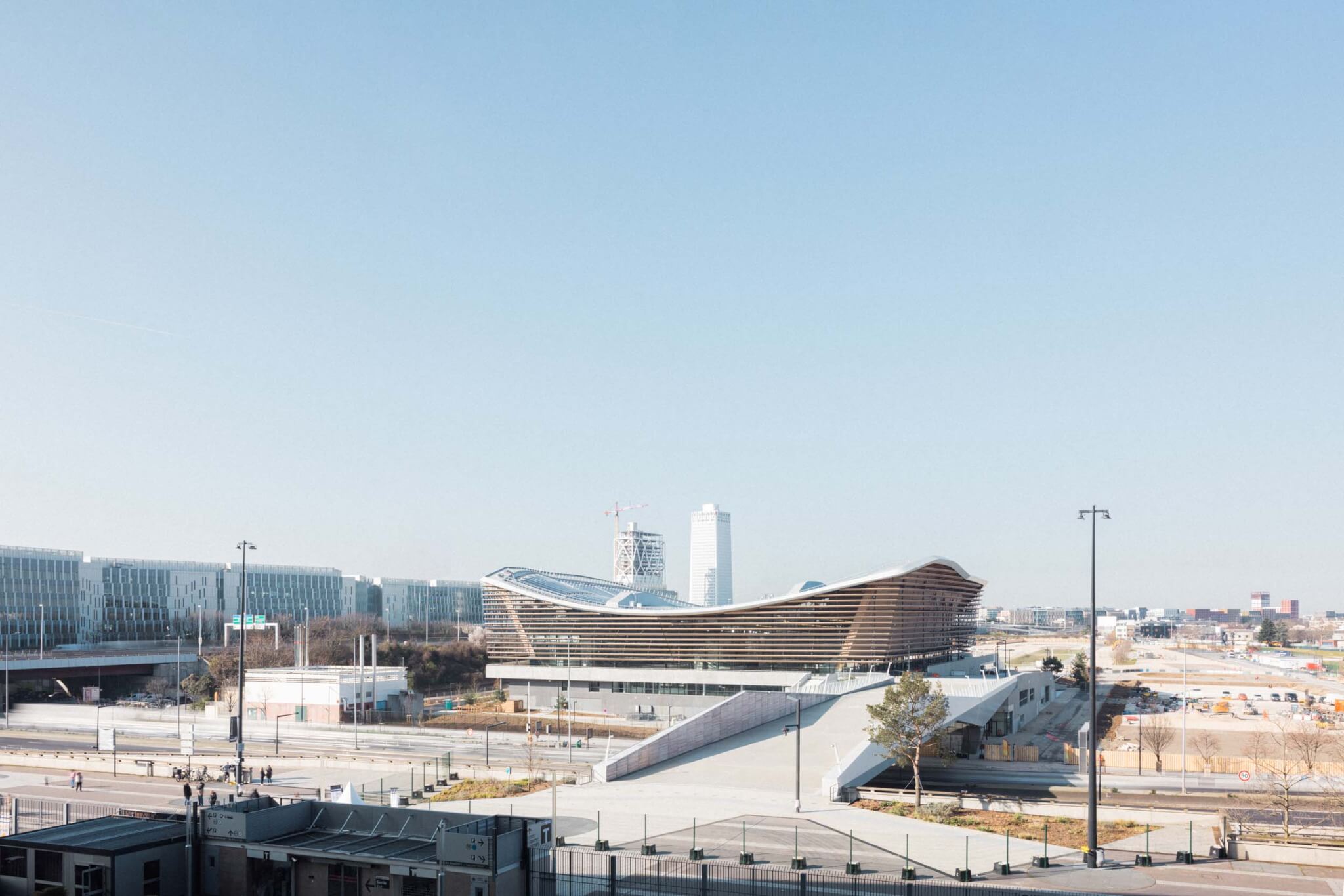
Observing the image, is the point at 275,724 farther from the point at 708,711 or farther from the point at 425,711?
the point at 708,711

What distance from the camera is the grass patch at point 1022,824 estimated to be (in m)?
32.3

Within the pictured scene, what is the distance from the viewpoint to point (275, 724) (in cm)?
6631

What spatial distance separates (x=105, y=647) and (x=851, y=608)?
82115 millimetres

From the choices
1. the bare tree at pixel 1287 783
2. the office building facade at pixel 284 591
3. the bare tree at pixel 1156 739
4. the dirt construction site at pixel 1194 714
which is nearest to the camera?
the bare tree at pixel 1287 783

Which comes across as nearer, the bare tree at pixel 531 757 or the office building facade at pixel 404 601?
the bare tree at pixel 531 757

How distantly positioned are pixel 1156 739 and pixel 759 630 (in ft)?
102

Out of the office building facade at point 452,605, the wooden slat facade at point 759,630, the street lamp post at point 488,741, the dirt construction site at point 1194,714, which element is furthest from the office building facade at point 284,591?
the dirt construction site at point 1194,714

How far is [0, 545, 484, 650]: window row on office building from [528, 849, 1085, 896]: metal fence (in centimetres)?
6321

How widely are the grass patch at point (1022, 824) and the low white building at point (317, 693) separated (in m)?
42.9

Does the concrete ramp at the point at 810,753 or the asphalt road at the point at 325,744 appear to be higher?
the concrete ramp at the point at 810,753

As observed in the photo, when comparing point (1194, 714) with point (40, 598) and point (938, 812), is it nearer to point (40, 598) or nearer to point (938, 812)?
point (938, 812)

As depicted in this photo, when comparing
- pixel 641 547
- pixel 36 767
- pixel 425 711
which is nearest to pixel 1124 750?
pixel 425 711

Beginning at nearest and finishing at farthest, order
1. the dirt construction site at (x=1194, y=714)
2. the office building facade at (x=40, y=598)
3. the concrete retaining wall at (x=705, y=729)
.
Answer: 1. the concrete retaining wall at (x=705, y=729)
2. the dirt construction site at (x=1194, y=714)
3. the office building facade at (x=40, y=598)

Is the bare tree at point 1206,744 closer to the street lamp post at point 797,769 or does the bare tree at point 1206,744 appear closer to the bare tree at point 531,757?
the street lamp post at point 797,769
